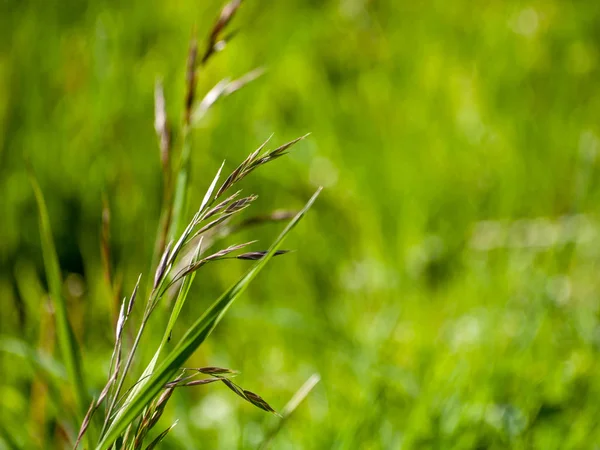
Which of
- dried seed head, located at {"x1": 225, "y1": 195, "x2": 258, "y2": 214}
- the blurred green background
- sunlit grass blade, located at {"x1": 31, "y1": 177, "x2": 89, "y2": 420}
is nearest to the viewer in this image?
dried seed head, located at {"x1": 225, "y1": 195, "x2": 258, "y2": 214}

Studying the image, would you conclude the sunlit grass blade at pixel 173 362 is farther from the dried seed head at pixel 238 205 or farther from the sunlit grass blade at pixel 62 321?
the sunlit grass blade at pixel 62 321

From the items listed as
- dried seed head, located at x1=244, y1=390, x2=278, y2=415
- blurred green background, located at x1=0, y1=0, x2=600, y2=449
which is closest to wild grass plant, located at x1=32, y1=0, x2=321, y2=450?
dried seed head, located at x1=244, y1=390, x2=278, y2=415

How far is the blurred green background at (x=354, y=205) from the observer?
130 centimetres

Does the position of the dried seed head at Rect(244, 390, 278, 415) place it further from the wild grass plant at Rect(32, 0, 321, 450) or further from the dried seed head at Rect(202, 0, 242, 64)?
the dried seed head at Rect(202, 0, 242, 64)

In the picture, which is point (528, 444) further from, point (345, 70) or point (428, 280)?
point (345, 70)

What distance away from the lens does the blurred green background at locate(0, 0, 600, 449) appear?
130 cm

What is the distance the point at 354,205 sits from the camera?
2053 millimetres

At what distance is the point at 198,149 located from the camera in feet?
7.21

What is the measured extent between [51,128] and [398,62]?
52.3 inches

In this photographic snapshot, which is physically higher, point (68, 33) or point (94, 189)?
point (68, 33)

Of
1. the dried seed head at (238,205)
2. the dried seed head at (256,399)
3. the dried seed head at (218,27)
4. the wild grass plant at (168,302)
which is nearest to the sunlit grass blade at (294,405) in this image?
the wild grass plant at (168,302)

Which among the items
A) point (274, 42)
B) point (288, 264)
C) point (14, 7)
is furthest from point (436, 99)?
point (14, 7)

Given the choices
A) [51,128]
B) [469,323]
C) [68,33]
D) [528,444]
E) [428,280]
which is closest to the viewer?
[528,444]

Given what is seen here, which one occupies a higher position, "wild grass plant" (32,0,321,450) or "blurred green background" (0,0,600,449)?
"wild grass plant" (32,0,321,450)
